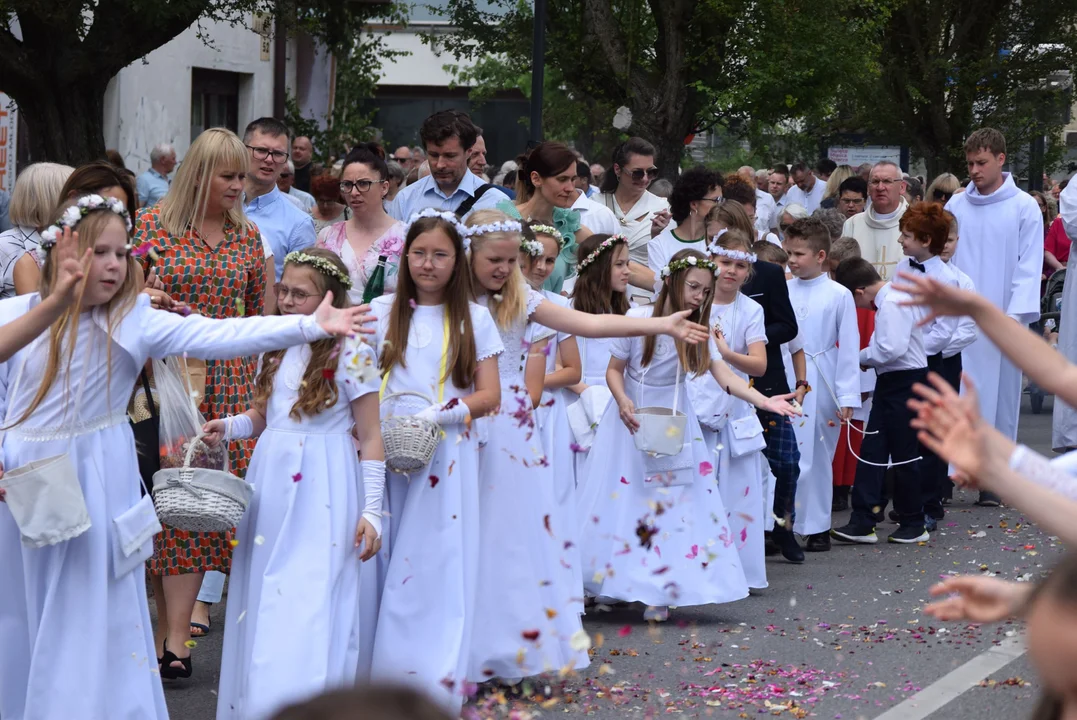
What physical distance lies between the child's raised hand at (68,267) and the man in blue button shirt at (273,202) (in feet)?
10.5

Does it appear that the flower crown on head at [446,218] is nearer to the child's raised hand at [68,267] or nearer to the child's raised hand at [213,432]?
Result: the child's raised hand at [213,432]

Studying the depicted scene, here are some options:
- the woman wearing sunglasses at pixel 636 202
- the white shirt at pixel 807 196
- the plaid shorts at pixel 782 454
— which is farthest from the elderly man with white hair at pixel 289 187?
the white shirt at pixel 807 196

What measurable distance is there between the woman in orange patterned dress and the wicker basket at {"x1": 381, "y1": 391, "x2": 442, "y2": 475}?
94cm

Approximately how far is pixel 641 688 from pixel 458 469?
1.21m

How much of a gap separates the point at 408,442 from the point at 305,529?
0.49 metres

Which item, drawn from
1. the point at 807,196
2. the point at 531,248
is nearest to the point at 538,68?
the point at 807,196

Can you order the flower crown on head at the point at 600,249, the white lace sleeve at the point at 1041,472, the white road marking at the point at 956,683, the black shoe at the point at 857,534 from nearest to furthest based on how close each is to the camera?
the white lace sleeve at the point at 1041,472
the white road marking at the point at 956,683
the flower crown on head at the point at 600,249
the black shoe at the point at 857,534

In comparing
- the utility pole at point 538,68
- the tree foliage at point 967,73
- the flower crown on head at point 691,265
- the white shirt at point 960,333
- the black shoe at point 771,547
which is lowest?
the black shoe at point 771,547

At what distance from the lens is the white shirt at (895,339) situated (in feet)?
30.5

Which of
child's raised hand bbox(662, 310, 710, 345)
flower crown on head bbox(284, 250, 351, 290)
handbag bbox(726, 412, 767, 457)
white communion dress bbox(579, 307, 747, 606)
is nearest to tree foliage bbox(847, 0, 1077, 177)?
handbag bbox(726, 412, 767, 457)

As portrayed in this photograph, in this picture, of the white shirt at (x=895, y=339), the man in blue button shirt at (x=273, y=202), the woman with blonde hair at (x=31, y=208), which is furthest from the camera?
the white shirt at (x=895, y=339)

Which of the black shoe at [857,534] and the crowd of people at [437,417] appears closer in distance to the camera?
the crowd of people at [437,417]

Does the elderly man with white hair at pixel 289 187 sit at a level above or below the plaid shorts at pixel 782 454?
above

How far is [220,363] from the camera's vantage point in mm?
6363
